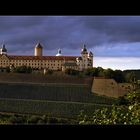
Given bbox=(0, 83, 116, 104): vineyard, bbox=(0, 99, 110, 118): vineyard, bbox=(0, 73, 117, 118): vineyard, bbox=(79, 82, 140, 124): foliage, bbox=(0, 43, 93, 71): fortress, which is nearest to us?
bbox=(79, 82, 140, 124): foliage

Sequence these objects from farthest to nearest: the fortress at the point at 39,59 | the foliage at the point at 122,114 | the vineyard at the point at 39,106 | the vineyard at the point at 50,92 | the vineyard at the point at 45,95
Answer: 1. the vineyard at the point at 50,92
2. the vineyard at the point at 45,95
3. the vineyard at the point at 39,106
4. the fortress at the point at 39,59
5. the foliage at the point at 122,114

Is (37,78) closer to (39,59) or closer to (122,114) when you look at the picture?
(39,59)

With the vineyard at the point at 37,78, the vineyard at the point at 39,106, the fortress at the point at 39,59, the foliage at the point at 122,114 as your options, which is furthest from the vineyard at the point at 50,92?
the foliage at the point at 122,114

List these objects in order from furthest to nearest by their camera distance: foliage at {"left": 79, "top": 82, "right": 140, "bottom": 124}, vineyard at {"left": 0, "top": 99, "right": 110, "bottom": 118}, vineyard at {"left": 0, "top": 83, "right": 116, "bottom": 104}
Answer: vineyard at {"left": 0, "top": 83, "right": 116, "bottom": 104} < vineyard at {"left": 0, "top": 99, "right": 110, "bottom": 118} < foliage at {"left": 79, "top": 82, "right": 140, "bottom": 124}

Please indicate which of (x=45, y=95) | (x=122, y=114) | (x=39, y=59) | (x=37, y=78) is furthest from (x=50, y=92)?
(x=122, y=114)

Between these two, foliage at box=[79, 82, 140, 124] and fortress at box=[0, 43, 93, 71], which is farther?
fortress at box=[0, 43, 93, 71]

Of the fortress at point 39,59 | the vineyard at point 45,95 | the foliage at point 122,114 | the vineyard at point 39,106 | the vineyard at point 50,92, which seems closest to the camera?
the foliage at point 122,114

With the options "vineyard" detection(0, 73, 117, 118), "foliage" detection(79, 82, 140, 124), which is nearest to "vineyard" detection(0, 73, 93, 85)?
"vineyard" detection(0, 73, 117, 118)

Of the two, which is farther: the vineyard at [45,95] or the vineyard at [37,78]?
the vineyard at [45,95]

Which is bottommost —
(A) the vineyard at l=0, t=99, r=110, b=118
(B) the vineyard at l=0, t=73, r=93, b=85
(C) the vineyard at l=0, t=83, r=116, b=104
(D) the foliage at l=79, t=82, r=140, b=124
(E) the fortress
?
(A) the vineyard at l=0, t=99, r=110, b=118

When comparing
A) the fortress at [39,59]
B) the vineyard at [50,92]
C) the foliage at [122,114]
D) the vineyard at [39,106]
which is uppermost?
the fortress at [39,59]

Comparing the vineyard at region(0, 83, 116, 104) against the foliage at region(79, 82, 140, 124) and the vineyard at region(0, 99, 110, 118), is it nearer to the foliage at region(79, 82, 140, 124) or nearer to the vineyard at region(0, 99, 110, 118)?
the vineyard at region(0, 99, 110, 118)

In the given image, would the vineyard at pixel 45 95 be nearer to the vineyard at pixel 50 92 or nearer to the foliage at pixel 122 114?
the vineyard at pixel 50 92

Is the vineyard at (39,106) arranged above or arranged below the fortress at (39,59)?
below
